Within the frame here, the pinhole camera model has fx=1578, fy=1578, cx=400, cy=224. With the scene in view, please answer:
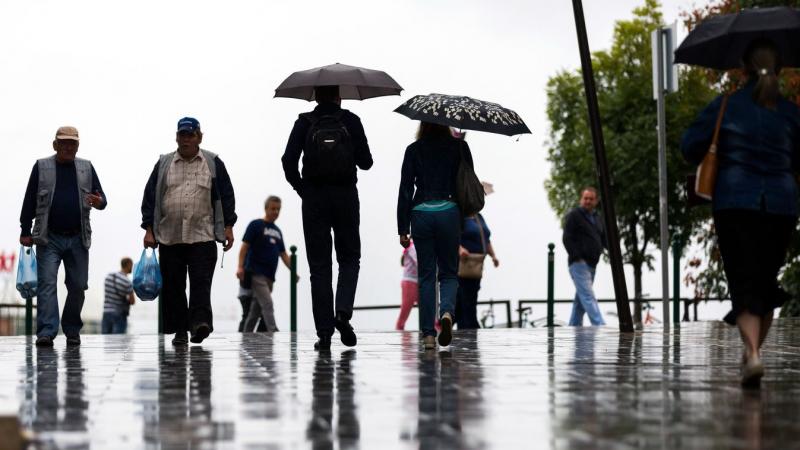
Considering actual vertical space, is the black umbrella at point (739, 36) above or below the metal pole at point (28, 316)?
above

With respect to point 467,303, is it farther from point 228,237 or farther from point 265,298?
point 228,237

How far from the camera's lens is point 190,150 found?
1349cm

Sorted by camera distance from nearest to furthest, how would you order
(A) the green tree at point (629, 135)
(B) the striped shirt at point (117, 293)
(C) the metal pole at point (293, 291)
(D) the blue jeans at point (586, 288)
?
1. (D) the blue jeans at point (586, 288)
2. (C) the metal pole at point (293, 291)
3. (B) the striped shirt at point (117, 293)
4. (A) the green tree at point (629, 135)

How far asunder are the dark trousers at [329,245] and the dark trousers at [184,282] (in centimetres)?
132

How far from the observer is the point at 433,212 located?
12.0m

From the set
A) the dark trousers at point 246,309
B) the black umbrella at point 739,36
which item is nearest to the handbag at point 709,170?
the black umbrella at point 739,36

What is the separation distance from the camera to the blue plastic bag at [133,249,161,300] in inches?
561

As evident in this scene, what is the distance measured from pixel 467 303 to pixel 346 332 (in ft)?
22.4

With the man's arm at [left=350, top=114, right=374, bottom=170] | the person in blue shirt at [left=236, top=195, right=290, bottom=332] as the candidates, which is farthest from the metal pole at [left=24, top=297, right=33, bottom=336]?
the man's arm at [left=350, top=114, right=374, bottom=170]

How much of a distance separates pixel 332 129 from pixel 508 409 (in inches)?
215

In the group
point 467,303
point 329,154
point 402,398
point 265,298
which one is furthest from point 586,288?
point 402,398

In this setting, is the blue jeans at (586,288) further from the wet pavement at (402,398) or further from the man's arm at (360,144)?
the man's arm at (360,144)

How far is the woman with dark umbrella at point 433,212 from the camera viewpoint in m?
12.0

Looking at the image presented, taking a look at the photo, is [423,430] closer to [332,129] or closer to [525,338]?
[332,129]
